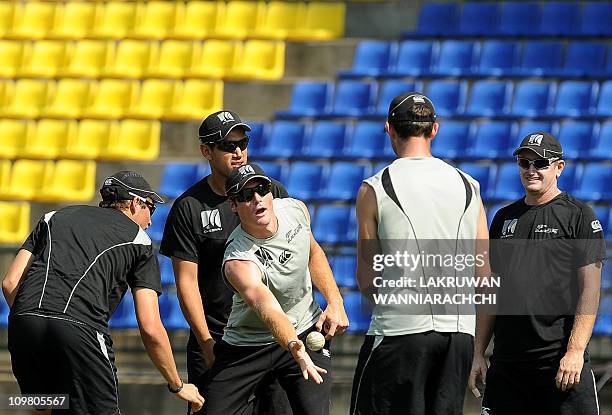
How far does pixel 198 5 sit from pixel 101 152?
295cm

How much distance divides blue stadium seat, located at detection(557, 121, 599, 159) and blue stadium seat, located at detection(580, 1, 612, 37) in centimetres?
197

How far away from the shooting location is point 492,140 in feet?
45.4

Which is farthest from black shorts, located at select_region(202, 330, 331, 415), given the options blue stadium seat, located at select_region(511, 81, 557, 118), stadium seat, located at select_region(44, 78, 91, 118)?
stadium seat, located at select_region(44, 78, 91, 118)

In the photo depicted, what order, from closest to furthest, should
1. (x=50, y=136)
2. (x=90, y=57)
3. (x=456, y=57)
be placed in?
(x=456, y=57), (x=50, y=136), (x=90, y=57)

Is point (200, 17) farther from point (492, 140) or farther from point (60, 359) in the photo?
point (60, 359)

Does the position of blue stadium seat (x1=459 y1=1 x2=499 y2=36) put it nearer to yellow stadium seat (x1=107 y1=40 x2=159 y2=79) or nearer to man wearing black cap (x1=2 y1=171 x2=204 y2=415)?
yellow stadium seat (x1=107 y1=40 x2=159 y2=79)

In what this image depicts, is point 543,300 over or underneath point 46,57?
underneath

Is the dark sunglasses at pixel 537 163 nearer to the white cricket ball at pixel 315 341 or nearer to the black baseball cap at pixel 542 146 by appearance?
the black baseball cap at pixel 542 146

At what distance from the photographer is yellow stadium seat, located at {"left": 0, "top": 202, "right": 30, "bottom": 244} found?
1427 centimetres

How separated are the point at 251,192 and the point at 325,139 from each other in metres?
8.45

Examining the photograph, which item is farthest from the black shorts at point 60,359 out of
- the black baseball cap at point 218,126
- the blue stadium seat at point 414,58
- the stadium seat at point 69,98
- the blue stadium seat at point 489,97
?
the stadium seat at point 69,98

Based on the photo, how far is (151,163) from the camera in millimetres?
14797

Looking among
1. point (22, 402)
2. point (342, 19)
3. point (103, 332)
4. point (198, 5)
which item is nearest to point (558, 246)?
point (103, 332)

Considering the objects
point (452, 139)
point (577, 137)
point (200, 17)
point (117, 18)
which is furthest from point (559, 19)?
point (117, 18)
